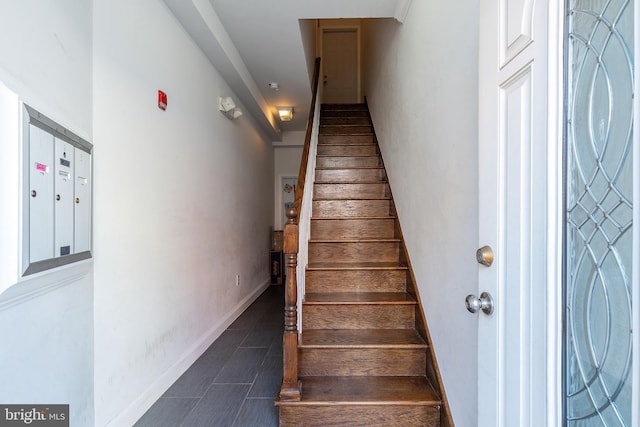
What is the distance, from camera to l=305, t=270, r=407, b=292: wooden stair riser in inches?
95.2

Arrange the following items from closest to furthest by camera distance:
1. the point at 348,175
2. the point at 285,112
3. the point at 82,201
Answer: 1. the point at 82,201
2. the point at 348,175
3. the point at 285,112

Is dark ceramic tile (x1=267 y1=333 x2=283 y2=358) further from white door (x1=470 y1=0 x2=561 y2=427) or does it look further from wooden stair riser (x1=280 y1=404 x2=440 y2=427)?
white door (x1=470 y1=0 x2=561 y2=427)

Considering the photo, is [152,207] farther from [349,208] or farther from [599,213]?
[599,213]

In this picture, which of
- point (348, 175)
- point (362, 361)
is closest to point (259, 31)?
point (348, 175)

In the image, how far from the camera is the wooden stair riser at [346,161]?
3.76 meters

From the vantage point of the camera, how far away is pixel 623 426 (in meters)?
0.58

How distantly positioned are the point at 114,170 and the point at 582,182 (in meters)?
1.85

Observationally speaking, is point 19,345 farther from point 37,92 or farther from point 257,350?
point 257,350

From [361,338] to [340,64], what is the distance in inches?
233

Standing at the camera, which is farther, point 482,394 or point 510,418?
point 482,394

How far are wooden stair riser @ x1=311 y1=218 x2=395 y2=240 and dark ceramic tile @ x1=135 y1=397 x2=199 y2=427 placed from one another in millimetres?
1578

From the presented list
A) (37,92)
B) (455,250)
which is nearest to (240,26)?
(37,92)

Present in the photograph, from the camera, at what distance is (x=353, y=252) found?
2.75 m

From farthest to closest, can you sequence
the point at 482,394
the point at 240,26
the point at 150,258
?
the point at 240,26 < the point at 150,258 < the point at 482,394
